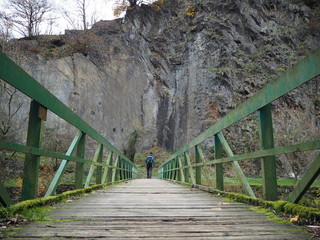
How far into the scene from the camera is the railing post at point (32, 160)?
2.57 m

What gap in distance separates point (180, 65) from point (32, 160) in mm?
27894

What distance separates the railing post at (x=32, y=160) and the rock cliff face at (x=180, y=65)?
21.4m

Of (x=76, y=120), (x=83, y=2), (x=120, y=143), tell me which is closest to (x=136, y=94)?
(x=120, y=143)

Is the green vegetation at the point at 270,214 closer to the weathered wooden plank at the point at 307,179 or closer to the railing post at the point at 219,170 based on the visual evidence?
the weathered wooden plank at the point at 307,179

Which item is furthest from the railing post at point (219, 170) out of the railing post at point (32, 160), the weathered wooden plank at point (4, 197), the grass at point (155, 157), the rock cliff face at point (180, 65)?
the grass at point (155, 157)

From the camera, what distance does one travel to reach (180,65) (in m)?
29.4

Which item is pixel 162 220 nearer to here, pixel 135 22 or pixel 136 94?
pixel 136 94

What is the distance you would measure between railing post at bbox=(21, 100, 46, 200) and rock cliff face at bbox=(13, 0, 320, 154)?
21393 mm

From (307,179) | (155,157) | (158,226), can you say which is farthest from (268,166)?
(155,157)

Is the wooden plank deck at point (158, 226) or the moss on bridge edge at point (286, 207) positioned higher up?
the moss on bridge edge at point (286, 207)

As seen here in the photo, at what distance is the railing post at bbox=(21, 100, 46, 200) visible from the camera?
2.57 m

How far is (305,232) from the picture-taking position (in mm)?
1759

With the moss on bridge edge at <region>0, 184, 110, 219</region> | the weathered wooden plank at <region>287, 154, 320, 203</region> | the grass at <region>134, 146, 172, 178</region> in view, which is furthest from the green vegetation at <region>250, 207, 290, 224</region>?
the grass at <region>134, 146, 172, 178</region>

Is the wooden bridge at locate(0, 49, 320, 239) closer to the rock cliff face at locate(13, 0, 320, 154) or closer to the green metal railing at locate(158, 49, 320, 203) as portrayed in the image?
the green metal railing at locate(158, 49, 320, 203)
